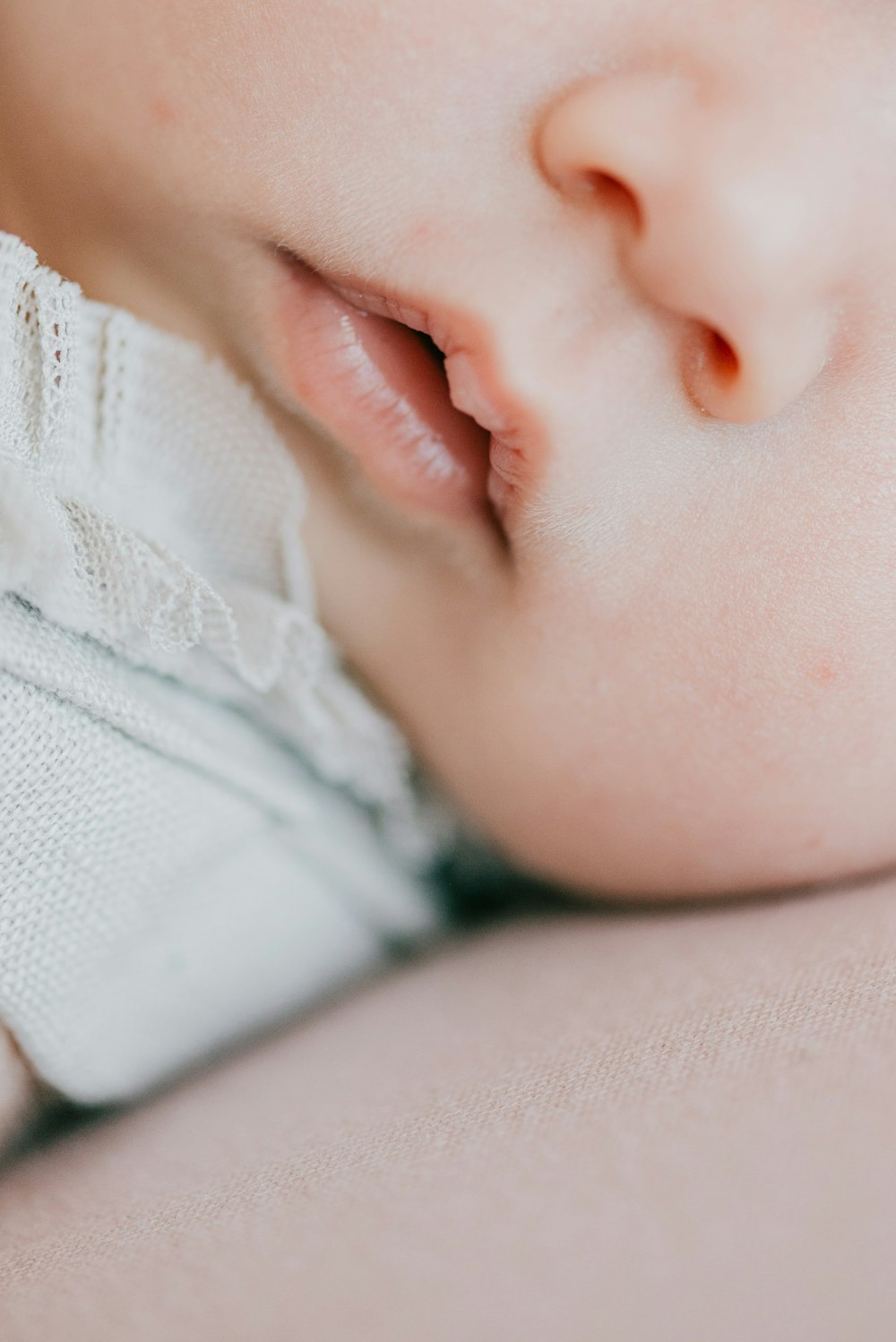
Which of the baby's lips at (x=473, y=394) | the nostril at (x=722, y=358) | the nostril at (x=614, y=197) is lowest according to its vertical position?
the nostril at (x=722, y=358)

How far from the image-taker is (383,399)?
48 cm

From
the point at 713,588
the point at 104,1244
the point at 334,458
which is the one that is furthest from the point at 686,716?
the point at 104,1244

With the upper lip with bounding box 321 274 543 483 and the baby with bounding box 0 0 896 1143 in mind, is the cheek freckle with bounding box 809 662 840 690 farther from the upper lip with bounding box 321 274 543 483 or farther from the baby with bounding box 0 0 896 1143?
the upper lip with bounding box 321 274 543 483

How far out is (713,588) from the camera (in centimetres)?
45

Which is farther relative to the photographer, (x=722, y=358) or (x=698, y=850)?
(x=698, y=850)

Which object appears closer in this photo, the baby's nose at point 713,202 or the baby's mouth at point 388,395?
the baby's nose at point 713,202

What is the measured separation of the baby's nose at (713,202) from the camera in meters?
0.37

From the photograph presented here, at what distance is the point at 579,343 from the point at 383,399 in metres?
0.10

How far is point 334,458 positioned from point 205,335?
3.0 inches

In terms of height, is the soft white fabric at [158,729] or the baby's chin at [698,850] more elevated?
the soft white fabric at [158,729]

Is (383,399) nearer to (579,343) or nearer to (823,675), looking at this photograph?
(579,343)

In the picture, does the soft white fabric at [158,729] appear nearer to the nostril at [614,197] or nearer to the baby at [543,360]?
the baby at [543,360]

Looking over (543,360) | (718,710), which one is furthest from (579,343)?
(718,710)

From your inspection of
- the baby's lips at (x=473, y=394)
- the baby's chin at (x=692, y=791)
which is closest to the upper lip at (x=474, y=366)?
the baby's lips at (x=473, y=394)
